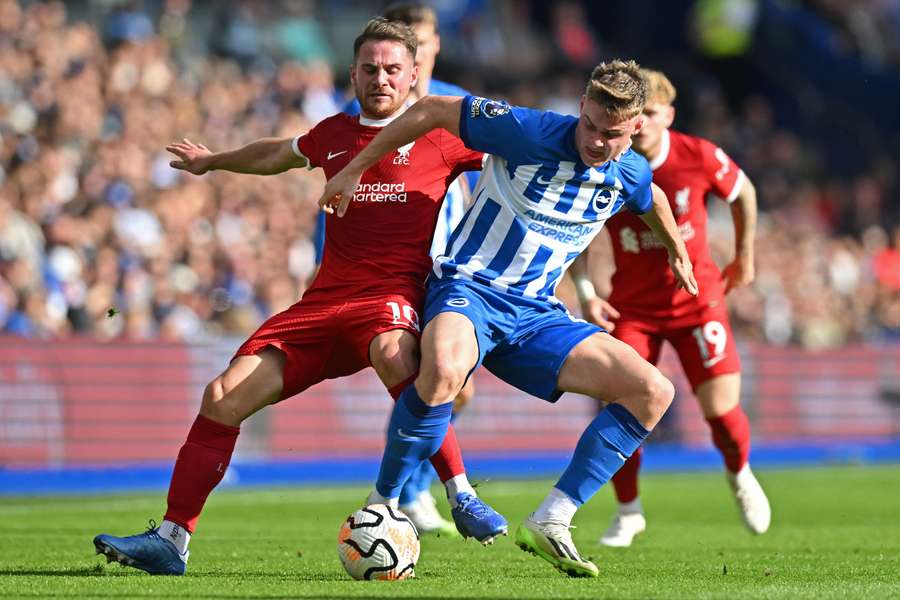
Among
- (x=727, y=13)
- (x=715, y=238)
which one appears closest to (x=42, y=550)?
(x=715, y=238)

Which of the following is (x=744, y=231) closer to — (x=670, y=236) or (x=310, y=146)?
(x=670, y=236)

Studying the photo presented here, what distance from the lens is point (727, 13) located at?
27.7m

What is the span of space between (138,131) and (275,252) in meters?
2.01

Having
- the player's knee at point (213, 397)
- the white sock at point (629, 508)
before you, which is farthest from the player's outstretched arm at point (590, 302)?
the player's knee at point (213, 397)

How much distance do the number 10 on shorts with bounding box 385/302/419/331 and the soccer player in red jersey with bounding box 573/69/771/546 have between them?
254 cm

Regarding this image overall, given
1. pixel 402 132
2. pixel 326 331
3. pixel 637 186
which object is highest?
pixel 402 132

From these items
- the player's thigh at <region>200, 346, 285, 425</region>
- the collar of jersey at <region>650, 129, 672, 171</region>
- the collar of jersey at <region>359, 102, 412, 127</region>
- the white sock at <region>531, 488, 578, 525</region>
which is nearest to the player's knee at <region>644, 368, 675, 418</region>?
the white sock at <region>531, 488, 578, 525</region>

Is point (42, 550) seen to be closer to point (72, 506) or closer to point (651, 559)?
point (651, 559)

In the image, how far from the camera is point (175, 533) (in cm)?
707

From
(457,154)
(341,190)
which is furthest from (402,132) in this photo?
(457,154)

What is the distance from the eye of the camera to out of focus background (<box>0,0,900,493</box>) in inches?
605

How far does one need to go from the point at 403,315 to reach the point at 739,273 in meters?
3.25

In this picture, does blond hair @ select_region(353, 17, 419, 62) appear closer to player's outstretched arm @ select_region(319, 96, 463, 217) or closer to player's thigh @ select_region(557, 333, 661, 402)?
player's outstretched arm @ select_region(319, 96, 463, 217)

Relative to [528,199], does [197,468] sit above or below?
below
